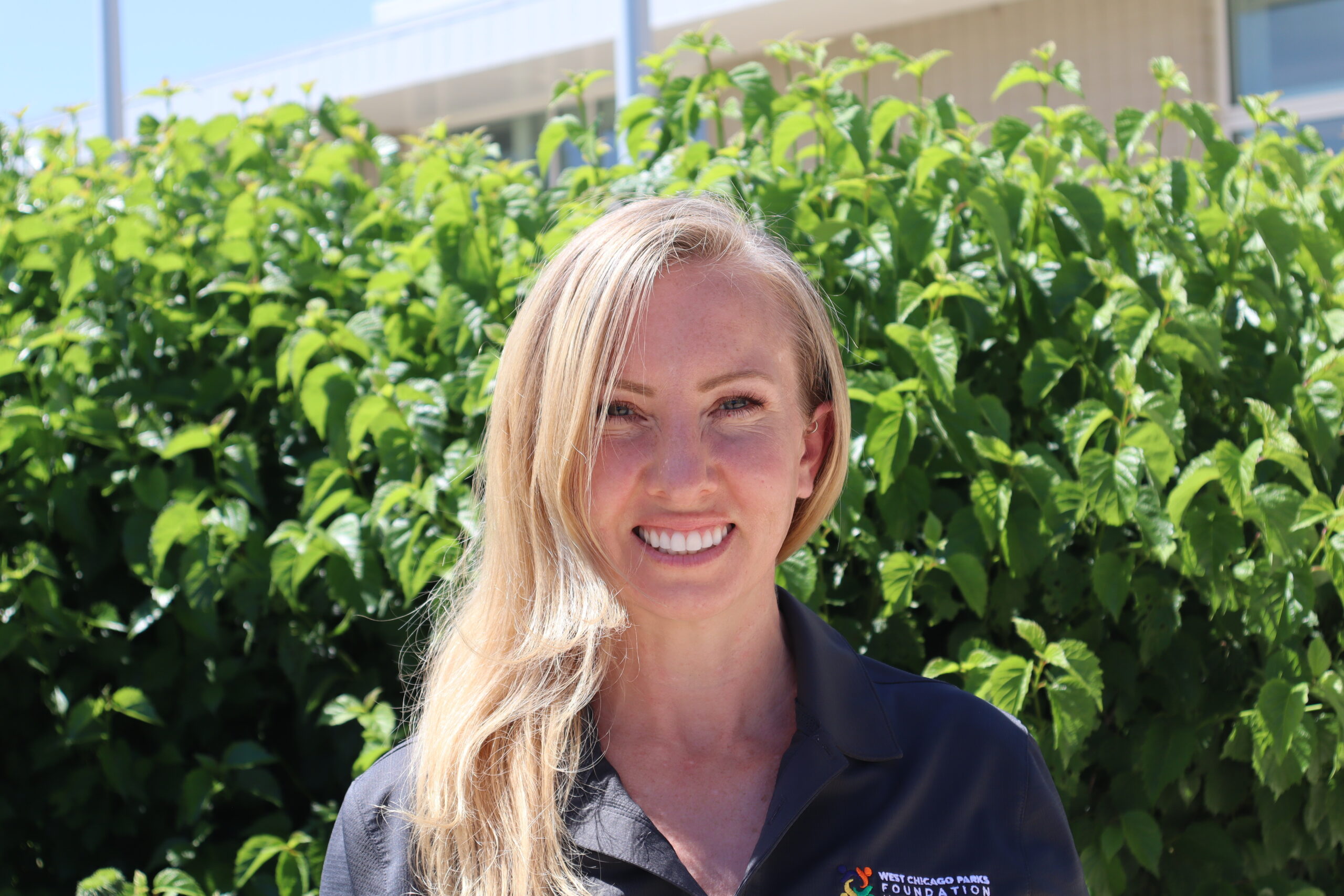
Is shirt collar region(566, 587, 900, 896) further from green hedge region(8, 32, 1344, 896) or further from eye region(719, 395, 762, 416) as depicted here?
green hedge region(8, 32, 1344, 896)

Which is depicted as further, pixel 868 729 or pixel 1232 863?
pixel 1232 863

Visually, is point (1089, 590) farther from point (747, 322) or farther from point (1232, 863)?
point (747, 322)

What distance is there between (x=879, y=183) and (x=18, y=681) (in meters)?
2.20

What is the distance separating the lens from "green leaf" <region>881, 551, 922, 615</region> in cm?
192

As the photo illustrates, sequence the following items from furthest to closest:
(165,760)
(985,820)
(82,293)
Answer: (82,293) → (165,760) → (985,820)

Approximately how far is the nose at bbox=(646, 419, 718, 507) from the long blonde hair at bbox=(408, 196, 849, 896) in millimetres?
78

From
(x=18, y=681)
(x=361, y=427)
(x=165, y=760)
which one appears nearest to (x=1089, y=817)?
(x=361, y=427)

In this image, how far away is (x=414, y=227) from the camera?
9.04ft

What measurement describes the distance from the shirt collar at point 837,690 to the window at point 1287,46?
7.44 m

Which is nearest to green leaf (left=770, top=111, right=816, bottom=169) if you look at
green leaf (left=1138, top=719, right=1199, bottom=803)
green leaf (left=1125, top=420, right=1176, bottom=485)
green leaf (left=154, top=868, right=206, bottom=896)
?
green leaf (left=1125, top=420, right=1176, bottom=485)

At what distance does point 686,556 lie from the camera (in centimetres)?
138

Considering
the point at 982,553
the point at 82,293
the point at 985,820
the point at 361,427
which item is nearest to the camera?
the point at 985,820

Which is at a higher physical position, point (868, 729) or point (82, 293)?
point (82, 293)

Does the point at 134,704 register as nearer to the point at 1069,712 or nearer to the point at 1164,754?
the point at 1069,712
